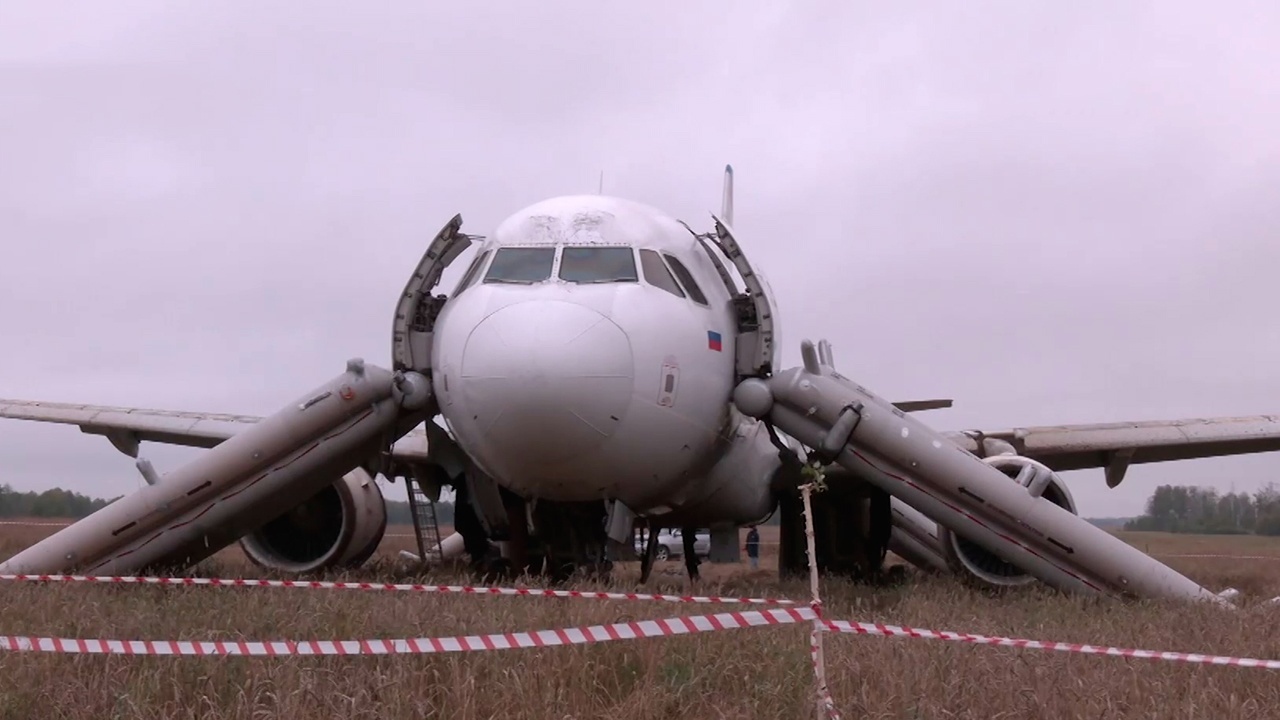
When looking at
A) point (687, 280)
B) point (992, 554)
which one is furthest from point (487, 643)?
point (992, 554)

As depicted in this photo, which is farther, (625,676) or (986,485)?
(986,485)

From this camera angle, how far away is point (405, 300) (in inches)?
456

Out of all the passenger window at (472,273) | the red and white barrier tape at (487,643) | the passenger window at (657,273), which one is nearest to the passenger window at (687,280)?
the passenger window at (657,273)

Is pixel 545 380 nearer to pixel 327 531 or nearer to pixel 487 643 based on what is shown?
pixel 487 643

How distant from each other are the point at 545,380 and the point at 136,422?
27.4ft

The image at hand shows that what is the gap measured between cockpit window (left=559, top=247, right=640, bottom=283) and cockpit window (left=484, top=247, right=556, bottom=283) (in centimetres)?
13

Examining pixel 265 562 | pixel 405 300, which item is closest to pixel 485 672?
pixel 405 300

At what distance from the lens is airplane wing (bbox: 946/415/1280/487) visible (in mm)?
14602

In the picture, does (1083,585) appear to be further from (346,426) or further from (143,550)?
(143,550)

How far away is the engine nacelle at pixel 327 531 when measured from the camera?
1365 centimetres

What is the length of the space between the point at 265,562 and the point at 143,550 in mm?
1970

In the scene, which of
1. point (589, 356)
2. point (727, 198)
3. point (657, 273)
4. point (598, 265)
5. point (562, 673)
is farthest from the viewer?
point (727, 198)

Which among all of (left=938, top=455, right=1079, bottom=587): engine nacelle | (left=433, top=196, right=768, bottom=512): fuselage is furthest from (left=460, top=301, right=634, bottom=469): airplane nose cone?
(left=938, top=455, right=1079, bottom=587): engine nacelle

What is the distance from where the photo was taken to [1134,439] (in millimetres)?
14828
